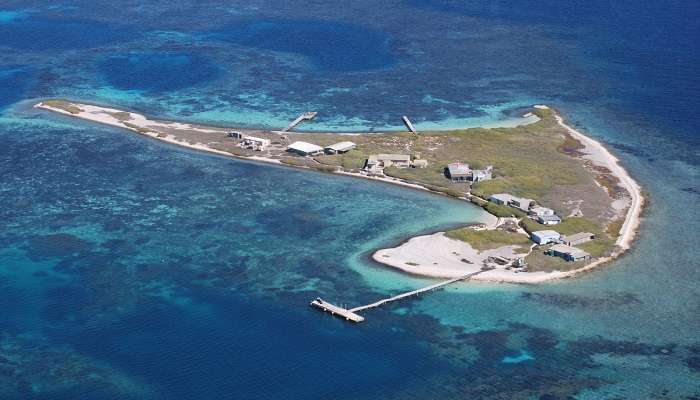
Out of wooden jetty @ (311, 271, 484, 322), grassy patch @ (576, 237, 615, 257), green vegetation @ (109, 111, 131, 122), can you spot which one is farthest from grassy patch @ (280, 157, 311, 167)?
grassy patch @ (576, 237, 615, 257)

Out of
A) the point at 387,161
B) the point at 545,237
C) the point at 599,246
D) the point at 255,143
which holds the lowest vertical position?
the point at 255,143

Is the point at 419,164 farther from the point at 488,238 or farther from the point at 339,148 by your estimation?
the point at 488,238

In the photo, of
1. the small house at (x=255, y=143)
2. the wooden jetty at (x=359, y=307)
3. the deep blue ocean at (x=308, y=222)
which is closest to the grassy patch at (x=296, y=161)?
the deep blue ocean at (x=308, y=222)

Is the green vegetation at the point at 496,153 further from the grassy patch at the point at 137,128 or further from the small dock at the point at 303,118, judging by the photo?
the grassy patch at the point at 137,128

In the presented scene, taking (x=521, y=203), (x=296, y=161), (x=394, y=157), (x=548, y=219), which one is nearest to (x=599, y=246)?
(x=548, y=219)

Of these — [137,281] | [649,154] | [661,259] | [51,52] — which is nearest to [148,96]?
[51,52]

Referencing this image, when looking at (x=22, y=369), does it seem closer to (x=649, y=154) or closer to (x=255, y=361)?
(x=255, y=361)
